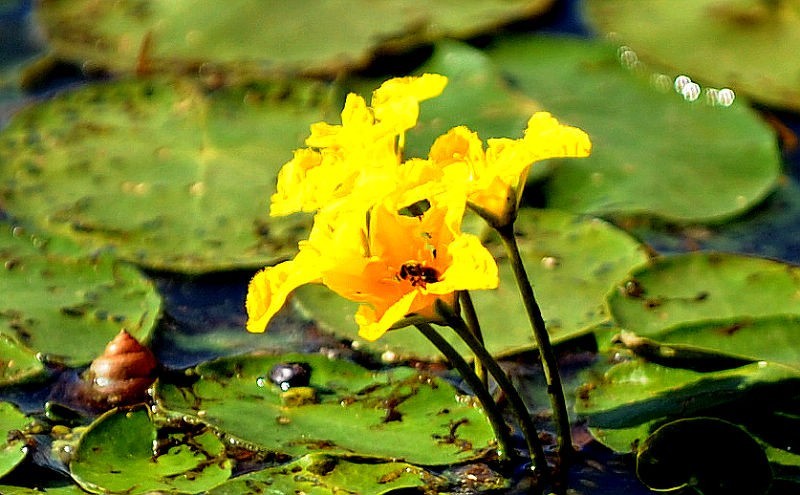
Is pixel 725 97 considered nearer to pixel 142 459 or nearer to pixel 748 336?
pixel 748 336

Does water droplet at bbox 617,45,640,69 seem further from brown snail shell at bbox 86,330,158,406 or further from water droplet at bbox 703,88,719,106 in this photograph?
brown snail shell at bbox 86,330,158,406

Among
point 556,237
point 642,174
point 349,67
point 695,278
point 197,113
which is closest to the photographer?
point 695,278

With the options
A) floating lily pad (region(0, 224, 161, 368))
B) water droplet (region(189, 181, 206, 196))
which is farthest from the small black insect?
water droplet (region(189, 181, 206, 196))

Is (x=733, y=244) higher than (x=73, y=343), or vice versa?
(x=73, y=343)

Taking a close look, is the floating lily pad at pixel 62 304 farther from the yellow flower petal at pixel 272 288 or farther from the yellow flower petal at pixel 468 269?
the yellow flower petal at pixel 468 269

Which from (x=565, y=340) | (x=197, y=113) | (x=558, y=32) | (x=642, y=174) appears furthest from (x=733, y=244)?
(x=197, y=113)

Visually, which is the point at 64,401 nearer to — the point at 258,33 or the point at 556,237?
the point at 556,237
